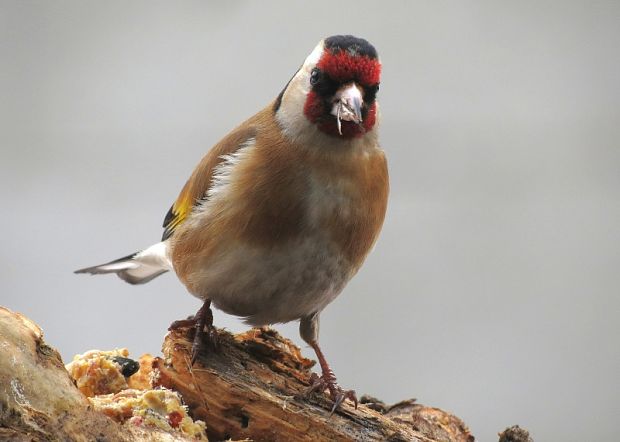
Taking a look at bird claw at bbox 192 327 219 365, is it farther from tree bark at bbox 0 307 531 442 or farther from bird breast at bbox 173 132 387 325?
bird breast at bbox 173 132 387 325

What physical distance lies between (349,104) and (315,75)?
163 mm

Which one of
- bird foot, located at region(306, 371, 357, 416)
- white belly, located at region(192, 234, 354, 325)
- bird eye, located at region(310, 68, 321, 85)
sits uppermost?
bird eye, located at region(310, 68, 321, 85)

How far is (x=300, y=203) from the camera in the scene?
7.97 feet

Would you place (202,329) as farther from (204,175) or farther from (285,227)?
(204,175)

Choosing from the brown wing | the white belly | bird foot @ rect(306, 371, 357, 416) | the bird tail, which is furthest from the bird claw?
the bird tail

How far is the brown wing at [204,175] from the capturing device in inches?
105

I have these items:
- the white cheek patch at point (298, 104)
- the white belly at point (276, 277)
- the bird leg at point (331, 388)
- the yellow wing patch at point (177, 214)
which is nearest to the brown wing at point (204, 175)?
the yellow wing patch at point (177, 214)

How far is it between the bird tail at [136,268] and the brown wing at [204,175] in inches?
11.5

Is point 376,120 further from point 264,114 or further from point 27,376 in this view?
point 27,376

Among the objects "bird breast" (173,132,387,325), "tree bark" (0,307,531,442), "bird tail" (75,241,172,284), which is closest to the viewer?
"tree bark" (0,307,531,442)

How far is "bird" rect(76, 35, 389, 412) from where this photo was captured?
2.42m

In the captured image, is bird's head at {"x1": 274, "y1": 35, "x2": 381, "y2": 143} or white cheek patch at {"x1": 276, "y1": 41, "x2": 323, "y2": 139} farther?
white cheek patch at {"x1": 276, "y1": 41, "x2": 323, "y2": 139}

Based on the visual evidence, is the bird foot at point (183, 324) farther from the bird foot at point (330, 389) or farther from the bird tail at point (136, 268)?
the bird tail at point (136, 268)

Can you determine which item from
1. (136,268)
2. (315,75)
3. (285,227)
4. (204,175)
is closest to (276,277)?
(285,227)
